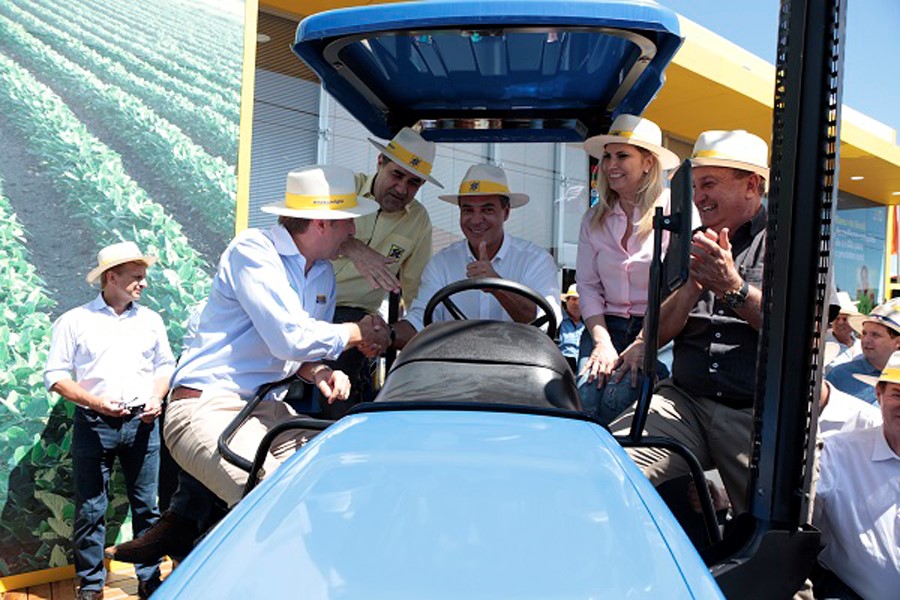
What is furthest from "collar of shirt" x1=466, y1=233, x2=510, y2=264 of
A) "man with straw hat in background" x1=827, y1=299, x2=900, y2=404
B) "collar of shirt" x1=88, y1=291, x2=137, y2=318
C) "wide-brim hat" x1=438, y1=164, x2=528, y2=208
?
"man with straw hat in background" x1=827, y1=299, x2=900, y2=404

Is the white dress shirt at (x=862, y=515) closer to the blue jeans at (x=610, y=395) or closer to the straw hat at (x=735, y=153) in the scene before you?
the blue jeans at (x=610, y=395)

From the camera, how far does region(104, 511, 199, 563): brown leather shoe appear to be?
10.8 feet

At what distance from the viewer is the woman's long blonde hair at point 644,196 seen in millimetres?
3639

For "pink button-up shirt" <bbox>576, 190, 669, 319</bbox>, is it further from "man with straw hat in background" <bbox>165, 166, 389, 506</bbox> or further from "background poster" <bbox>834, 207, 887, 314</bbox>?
"background poster" <bbox>834, 207, 887, 314</bbox>

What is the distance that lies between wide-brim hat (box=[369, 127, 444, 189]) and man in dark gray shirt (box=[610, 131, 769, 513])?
53.6 inches

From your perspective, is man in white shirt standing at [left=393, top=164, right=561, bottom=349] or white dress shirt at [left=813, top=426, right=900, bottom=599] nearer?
white dress shirt at [left=813, top=426, right=900, bottom=599]

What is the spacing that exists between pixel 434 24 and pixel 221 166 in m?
3.52

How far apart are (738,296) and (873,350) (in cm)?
428

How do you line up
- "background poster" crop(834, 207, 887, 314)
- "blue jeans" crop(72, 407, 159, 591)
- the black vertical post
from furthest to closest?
"background poster" crop(834, 207, 887, 314), "blue jeans" crop(72, 407, 159, 591), the black vertical post

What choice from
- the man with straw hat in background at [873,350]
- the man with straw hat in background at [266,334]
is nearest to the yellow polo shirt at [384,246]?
the man with straw hat in background at [266,334]

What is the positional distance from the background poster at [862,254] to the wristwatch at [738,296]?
1811cm

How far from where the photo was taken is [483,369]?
2338 millimetres

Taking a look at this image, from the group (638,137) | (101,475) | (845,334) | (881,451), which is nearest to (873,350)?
(845,334)

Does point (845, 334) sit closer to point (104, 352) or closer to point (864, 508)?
point (864, 508)
